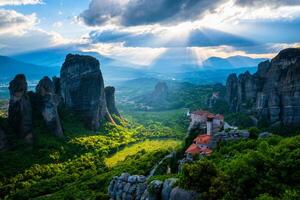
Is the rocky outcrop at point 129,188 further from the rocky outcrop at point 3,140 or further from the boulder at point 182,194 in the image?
the rocky outcrop at point 3,140

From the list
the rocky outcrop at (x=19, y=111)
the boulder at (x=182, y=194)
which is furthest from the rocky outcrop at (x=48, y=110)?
the boulder at (x=182, y=194)

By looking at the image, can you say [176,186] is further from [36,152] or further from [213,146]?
[36,152]

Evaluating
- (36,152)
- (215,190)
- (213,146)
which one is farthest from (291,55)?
(215,190)

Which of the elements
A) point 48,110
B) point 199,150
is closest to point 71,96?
point 48,110

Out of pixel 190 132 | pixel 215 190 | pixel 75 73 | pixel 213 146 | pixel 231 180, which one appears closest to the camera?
pixel 215 190

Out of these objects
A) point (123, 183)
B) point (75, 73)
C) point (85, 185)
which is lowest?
point (85, 185)

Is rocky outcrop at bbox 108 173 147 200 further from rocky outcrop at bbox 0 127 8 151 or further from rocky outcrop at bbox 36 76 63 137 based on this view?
rocky outcrop at bbox 36 76 63 137

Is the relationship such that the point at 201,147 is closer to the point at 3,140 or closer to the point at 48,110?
the point at 3,140
